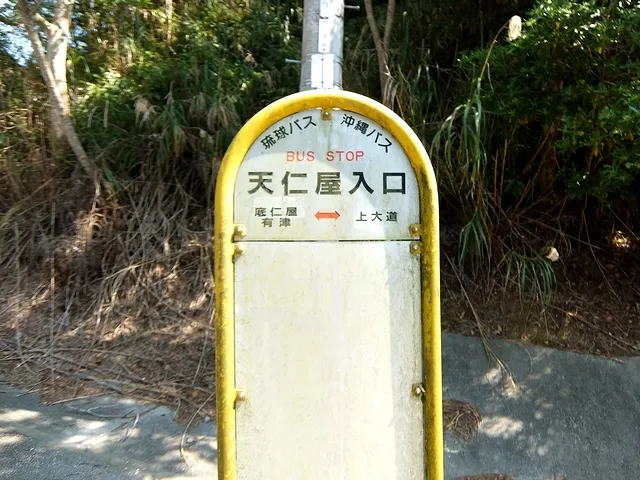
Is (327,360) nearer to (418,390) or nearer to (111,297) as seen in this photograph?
(418,390)

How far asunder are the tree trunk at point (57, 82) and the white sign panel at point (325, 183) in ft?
11.5

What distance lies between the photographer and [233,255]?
1.97 metres

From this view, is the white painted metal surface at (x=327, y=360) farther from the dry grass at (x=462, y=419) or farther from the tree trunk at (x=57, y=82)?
the tree trunk at (x=57, y=82)

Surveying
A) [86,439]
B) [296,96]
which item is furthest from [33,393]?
[296,96]

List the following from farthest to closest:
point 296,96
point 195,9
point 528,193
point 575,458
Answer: point 195,9
point 528,193
point 575,458
point 296,96

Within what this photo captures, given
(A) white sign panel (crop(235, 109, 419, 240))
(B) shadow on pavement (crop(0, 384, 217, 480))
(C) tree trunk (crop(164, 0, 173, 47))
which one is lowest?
(B) shadow on pavement (crop(0, 384, 217, 480))

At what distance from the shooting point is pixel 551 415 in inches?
144

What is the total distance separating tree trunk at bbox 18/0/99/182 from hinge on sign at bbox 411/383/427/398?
397cm

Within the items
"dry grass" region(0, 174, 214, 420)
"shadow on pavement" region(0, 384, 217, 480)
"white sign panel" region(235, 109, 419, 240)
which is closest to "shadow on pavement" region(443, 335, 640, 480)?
"shadow on pavement" region(0, 384, 217, 480)

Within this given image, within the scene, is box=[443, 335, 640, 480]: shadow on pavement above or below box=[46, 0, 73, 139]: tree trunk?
below

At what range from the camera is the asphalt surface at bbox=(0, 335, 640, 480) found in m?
3.23

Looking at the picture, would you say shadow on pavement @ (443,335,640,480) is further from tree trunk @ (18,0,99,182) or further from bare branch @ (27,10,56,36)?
bare branch @ (27,10,56,36)

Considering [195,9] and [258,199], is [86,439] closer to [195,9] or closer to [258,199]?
[258,199]

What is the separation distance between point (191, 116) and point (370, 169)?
360 centimetres
